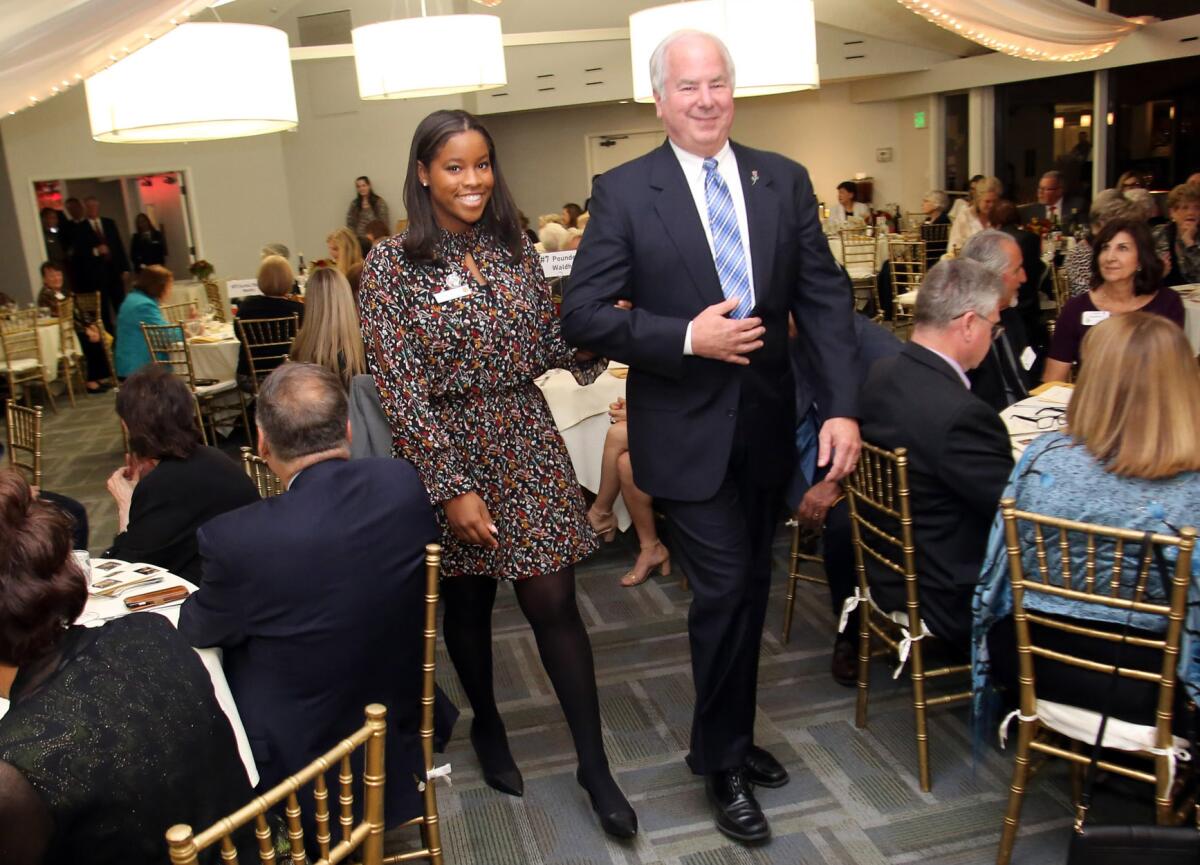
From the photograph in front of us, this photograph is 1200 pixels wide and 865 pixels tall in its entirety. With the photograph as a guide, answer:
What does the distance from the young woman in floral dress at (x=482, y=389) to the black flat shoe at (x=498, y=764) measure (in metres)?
0.25

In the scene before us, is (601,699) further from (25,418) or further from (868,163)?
(868,163)

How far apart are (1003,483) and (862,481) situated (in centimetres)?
35

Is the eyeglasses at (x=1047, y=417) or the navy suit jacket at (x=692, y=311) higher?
the navy suit jacket at (x=692, y=311)

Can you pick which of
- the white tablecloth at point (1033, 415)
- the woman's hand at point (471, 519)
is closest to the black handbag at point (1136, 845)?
the white tablecloth at point (1033, 415)

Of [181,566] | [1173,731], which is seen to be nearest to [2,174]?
[181,566]

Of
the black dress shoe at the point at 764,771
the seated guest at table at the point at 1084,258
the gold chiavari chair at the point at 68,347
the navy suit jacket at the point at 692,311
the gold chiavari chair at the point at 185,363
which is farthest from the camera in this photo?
the gold chiavari chair at the point at 68,347

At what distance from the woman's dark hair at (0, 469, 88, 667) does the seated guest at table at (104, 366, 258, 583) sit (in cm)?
113

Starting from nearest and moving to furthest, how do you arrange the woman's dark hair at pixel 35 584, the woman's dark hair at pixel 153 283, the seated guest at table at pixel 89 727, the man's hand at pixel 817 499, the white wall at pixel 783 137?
the seated guest at table at pixel 89 727
the woman's dark hair at pixel 35 584
the man's hand at pixel 817 499
the woman's dark hair at pixel 153 283
the white wall at pixel 783 137

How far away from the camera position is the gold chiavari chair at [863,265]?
1020cm

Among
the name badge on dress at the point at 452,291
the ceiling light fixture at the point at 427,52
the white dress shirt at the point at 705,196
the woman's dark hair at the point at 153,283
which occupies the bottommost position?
the woman's dark hair at the point at 153,283

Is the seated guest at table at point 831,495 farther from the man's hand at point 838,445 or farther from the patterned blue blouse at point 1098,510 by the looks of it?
the patterned blue blouse at point 1098,510

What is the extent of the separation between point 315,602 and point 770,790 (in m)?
1.38

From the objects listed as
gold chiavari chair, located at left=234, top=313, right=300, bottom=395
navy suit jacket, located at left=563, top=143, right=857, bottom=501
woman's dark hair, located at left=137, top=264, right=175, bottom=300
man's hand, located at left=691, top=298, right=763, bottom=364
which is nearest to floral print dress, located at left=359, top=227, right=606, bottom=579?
navy suit jacket, located at left=563, top=143, right=857, bottom=501

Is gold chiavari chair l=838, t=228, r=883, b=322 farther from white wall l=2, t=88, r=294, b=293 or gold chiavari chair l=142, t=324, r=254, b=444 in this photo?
white wall l=2, t=88, r=294, b=293
